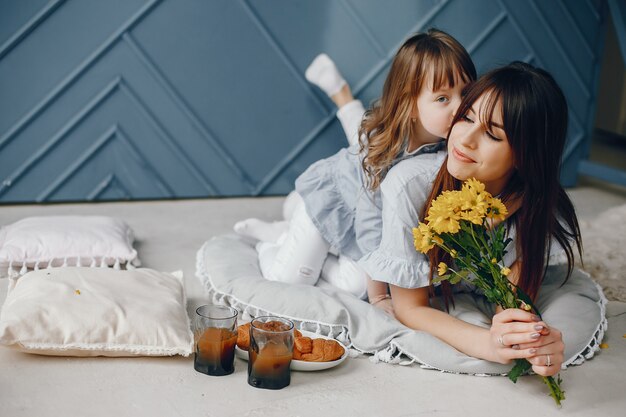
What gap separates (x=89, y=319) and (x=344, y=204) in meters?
0.82

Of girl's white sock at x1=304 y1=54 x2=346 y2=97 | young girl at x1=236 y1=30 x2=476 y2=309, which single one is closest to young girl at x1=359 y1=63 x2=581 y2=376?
young girl at x1=236 y1=30 x2=476 y2=309

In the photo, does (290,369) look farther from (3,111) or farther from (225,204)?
(3,111)

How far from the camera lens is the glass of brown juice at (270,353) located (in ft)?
5.73

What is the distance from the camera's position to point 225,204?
3.46m

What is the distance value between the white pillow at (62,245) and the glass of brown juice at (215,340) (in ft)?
2.43

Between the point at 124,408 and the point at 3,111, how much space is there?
194 centimetres

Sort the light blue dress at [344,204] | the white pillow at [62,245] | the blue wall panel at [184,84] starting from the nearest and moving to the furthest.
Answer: the light blue dress at [344,204] < the white pillow at [62,245] < the blue wall panel at [184,84]

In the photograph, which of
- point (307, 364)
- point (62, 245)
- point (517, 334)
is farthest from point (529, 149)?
point (62, 245)

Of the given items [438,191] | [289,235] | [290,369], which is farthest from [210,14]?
[290,369]

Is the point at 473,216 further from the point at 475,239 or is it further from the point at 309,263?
the point at 309,263

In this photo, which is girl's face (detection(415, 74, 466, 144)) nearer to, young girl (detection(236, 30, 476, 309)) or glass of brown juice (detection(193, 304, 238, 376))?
young girl (detection(236, 30, 476, 309))

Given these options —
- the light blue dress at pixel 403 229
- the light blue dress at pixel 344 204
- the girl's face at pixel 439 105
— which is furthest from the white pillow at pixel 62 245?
the girl's face at pixel 439 105

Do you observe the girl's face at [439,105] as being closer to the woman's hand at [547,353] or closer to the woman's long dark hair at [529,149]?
the woman's long dark hair at [529,149]

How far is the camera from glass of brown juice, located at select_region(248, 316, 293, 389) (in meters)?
1.75
